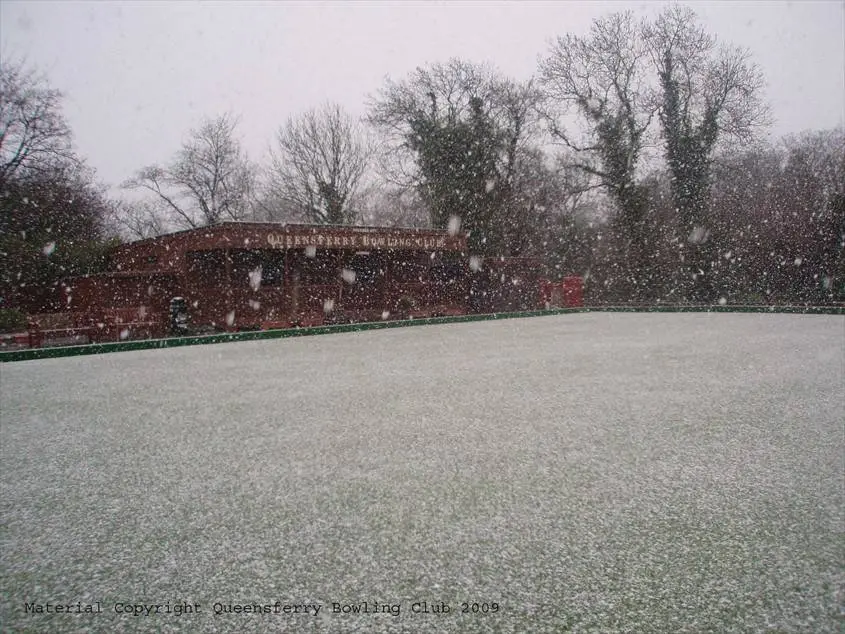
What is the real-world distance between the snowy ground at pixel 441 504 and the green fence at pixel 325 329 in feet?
22.3

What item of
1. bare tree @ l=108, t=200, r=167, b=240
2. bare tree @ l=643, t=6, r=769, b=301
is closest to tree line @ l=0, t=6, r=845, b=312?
bare tree @ l=643, t=6, r=769, b=301

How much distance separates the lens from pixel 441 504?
3.14 meters

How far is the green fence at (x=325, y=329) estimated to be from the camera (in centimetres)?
1253

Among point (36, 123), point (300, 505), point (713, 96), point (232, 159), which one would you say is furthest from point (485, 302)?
point (232, 159)

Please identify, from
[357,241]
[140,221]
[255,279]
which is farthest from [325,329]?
[140,221]

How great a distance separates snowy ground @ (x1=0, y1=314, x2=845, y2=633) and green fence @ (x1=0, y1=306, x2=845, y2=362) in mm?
6788

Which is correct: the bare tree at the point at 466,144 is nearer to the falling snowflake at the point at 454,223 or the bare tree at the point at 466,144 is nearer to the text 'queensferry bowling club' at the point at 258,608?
the falling snowflake at the point at 454,223

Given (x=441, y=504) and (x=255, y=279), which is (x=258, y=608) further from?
(x=255, y=279)

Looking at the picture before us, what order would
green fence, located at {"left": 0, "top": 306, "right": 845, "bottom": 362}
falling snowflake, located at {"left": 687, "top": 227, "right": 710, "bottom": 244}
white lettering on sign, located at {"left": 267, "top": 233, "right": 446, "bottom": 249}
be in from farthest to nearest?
falling snowflake, located at {"left": 687, "top": 227, "right": 710, "bottom": 244} < white lettering on sign, located at {"left": 267, "top": 233, "right": 446, "bottom": 249} < green fence, located at {"left": 0, "top": 306, "right": 845, "bottom": 362}

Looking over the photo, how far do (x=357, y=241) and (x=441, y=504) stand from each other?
1630cm

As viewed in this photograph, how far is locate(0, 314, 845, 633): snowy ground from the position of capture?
7.20 ft

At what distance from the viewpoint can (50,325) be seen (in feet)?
48.8

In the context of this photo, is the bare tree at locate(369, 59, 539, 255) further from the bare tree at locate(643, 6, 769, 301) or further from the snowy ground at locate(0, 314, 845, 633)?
the snowy ground at locate(0, 314, 845, 633)

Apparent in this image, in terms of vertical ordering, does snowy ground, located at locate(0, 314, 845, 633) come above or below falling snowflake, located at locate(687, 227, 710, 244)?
below
